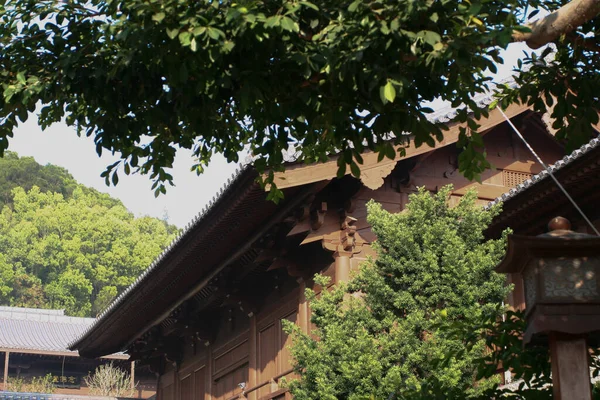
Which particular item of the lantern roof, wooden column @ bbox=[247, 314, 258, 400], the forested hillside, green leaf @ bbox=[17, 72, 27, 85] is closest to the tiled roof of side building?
the lantern roof

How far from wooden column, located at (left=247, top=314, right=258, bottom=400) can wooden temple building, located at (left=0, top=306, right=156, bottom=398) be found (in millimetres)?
18138

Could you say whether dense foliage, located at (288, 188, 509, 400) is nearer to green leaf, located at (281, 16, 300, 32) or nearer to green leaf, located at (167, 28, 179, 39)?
green leaf, located at (281, 16, 300, 32)

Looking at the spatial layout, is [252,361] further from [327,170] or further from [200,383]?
[327,170]

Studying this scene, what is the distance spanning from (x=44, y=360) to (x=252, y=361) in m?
22.8

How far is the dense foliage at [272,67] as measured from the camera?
220 inches

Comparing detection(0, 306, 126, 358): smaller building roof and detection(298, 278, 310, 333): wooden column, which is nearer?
detection(298, 278, 310, 333): wooden column

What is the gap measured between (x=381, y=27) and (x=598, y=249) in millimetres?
1801

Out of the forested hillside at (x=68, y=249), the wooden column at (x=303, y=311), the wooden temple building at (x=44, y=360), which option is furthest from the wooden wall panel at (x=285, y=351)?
the forested hillside at (x=68, y=249)

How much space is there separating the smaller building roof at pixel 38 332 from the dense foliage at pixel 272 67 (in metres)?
30.4

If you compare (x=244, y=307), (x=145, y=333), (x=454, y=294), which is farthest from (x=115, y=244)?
(x=454, y=294)

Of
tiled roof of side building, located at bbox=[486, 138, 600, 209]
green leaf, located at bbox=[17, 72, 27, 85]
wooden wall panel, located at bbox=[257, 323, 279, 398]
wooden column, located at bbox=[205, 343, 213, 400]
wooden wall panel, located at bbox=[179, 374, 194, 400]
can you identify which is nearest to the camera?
green leaf, located at bbox=[17, 72, 27, 85]

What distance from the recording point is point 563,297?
5797mm

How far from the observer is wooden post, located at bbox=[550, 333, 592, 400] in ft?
17.9

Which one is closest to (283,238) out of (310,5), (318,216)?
(318,216)
